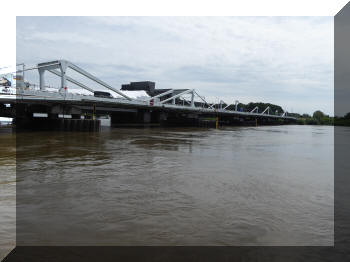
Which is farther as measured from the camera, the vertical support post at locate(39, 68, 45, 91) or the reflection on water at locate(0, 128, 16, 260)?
the vertical support post at locate(39, 68, 45, 91)

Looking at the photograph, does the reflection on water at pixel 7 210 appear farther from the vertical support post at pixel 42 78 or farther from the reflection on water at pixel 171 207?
the vertical support post at pixel 42 78

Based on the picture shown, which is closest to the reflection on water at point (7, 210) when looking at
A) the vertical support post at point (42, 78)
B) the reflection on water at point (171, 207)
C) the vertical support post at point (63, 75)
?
the reflection on water at point (171, 207)

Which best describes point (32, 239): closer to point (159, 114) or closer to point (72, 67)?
point (72, 67)

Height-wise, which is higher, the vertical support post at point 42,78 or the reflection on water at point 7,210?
the vertical support post at point 42,78

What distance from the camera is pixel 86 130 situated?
45.7 meters

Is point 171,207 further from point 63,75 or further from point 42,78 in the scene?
point 42,78

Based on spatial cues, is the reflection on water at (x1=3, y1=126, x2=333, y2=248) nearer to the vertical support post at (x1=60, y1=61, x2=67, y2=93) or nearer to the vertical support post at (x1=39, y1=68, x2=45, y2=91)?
the vertical support post at (x1=60, y1=61, x2=67, y2=93)

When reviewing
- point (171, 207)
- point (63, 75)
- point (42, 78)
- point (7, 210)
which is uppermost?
point (63, 75)

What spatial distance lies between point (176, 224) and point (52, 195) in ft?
13.2

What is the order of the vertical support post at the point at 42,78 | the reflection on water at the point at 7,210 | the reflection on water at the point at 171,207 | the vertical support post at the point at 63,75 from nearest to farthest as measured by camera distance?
1. the reflection on water at the point at 7,210
2. the reflection on water at the point at 171,207
3. the vertical support post at the point at 63,75
4. the vertical support post at the point at 42,78

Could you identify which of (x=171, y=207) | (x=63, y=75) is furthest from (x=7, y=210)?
(x=63, y=75)

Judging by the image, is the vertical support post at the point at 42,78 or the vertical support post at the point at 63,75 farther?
the vertical support post at the point at 42,78

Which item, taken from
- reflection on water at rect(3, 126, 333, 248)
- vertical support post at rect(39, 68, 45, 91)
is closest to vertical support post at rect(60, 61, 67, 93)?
vertical support post at rect(39, 68, 45, 91)

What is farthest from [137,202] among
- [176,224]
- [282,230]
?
[282,230]
